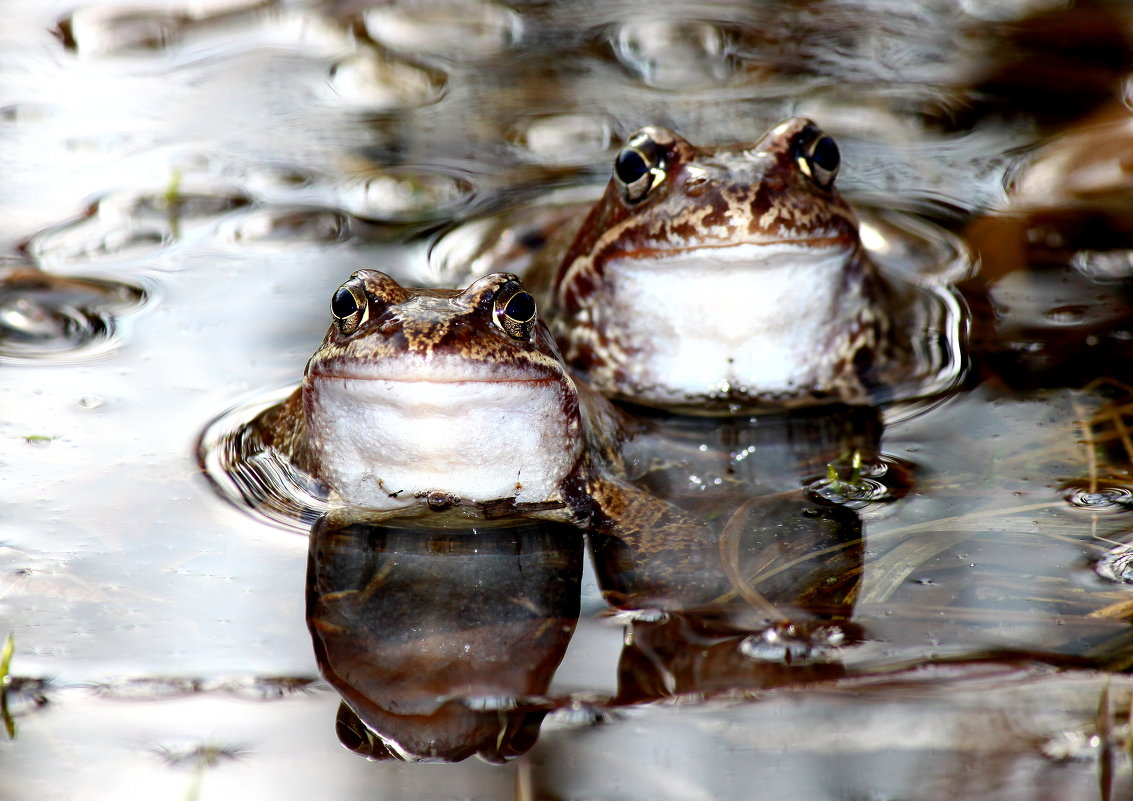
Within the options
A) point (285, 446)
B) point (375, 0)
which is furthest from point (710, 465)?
point (375, 0)

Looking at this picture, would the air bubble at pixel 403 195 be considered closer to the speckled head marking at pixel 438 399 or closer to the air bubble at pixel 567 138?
the air bubble at pixel 567 138

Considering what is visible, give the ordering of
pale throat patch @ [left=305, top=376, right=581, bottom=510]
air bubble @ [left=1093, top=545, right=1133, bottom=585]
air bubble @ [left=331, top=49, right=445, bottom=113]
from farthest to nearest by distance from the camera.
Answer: air bubble @ [left=331, top=49, right=445, bottom=113] < pale throat patch @ [left=305, top=376, right=581, bottom=510] < air bubble @ [left=1093, top=545, right=1133, bottom=585]

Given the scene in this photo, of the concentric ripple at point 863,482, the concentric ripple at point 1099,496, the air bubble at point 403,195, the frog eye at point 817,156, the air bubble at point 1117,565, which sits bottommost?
the air bubble at point 403,195

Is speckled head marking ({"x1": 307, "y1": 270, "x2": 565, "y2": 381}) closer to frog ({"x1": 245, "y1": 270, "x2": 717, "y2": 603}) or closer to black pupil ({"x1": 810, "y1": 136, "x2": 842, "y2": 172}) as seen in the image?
frog ({"x1": 245, "y1": 270, "x2": 717, "y2": 603})

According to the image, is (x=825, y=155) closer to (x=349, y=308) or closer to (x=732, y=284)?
(x=732, y=284)

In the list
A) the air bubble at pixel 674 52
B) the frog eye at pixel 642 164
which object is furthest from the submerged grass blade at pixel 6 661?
the air bubble at pixel 674 52

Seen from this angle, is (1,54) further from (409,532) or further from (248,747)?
(248,747)

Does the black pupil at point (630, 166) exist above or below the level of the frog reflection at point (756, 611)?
above

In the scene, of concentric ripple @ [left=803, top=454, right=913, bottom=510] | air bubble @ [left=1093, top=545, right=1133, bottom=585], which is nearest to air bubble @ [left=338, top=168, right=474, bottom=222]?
concentric ripple @ [left=803, top=454, right=913, bottom=510]
